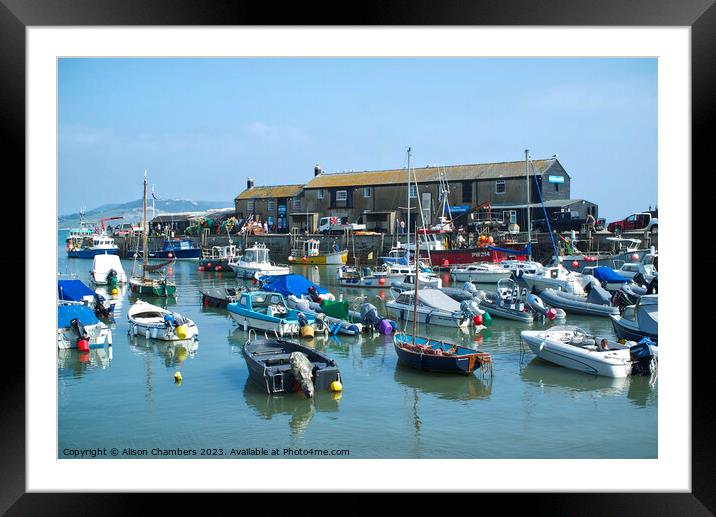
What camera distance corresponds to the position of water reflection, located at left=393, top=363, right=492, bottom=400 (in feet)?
38.1

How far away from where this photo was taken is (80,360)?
1423 centimetres

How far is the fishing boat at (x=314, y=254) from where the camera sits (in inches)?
1580

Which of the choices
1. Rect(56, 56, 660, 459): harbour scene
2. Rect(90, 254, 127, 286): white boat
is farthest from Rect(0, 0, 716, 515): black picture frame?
Rect(90, 254, 127, 286): white boat

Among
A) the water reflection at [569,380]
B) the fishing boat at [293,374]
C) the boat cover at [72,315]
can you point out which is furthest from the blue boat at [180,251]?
the water reflection at [569,380]

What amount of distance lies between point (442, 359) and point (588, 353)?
2.73 m

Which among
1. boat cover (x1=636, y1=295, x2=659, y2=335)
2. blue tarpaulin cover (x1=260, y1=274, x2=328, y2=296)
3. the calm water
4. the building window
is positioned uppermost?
the building window

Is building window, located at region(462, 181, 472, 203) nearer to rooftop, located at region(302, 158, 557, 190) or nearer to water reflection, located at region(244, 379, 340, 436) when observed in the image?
rooftop, located at region(302, 158, 557, 190)

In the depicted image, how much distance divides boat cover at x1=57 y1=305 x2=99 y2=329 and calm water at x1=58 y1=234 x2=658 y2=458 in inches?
30.6

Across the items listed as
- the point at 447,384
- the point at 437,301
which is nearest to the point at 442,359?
the point at 447,384

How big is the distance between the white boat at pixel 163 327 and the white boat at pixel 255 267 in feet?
50.6
